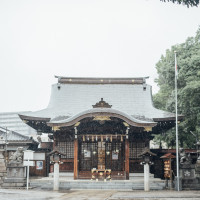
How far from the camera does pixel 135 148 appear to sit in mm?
23656

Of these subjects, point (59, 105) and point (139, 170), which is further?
point (59, 105)

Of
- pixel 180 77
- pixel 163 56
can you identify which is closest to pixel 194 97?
pixel 180 77

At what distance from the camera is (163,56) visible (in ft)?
115

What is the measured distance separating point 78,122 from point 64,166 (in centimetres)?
449

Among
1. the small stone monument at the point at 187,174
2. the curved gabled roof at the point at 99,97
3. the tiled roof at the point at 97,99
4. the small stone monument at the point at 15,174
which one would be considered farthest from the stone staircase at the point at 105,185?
the tiled roof at the point at 97,99

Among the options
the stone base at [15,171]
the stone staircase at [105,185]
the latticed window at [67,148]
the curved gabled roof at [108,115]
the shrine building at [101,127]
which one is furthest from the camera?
the latticed window at [67,148]

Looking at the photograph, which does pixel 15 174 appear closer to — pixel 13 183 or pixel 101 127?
pixel 13 183

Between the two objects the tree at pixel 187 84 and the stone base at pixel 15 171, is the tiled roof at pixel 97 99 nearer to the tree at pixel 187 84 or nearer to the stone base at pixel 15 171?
the tree at pixel 187 84

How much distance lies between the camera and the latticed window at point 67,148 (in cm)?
2380

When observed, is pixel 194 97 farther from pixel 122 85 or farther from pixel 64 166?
pixel 64 166

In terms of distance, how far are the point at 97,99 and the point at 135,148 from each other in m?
5.79

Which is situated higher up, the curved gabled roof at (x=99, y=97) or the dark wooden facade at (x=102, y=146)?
the curved gabled roof at (x=99, y=97)

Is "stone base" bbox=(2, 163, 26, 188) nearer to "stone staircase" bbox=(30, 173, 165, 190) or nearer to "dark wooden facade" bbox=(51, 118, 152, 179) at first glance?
"stone staircase" bbox=(30, 173, 165, 190)

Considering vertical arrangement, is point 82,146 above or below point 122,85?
below
